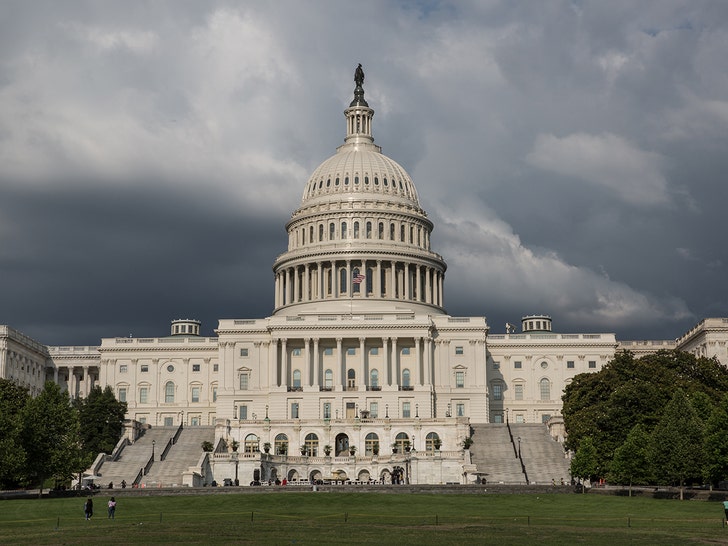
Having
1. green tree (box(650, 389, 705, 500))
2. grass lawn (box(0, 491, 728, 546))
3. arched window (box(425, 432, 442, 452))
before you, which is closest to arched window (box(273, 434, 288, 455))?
arched window (box(425, 432, 442, 452))

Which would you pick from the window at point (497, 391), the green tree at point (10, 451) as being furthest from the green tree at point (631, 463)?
the window at point (497, 391)

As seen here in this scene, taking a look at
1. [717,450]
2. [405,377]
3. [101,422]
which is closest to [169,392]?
[101,422]

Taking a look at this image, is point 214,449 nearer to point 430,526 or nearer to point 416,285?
point 416,285

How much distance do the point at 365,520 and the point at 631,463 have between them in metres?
31.5

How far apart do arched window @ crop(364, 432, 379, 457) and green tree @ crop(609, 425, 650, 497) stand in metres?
40.4

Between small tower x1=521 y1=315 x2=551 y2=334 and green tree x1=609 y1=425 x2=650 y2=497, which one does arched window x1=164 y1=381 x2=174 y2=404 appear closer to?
small tower x1=521 y1=315 x2=551 y2=334

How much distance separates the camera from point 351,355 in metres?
151

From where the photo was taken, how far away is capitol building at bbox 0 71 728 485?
131 m

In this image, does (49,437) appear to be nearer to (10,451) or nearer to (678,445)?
(10,451)

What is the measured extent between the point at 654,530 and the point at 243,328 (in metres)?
101

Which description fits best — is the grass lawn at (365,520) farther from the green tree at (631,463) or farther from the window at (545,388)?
the window at (545,388)

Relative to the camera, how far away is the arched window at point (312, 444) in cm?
12900

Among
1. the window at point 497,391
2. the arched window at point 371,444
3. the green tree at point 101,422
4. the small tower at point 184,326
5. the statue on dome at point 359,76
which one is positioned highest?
the statue on dome at point 359,76

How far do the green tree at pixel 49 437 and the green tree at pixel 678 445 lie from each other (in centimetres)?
4379
